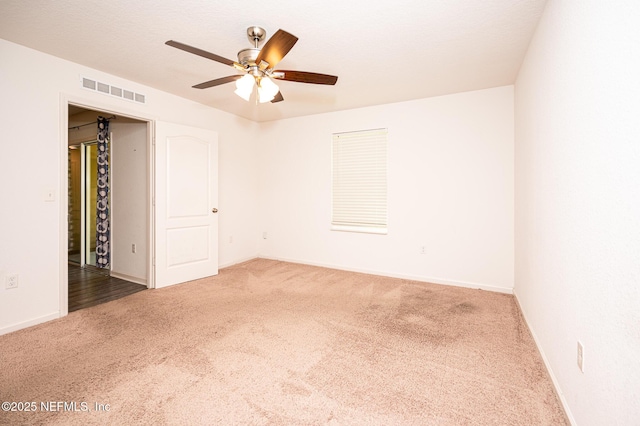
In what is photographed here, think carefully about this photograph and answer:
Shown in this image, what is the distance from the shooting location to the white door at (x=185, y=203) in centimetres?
394

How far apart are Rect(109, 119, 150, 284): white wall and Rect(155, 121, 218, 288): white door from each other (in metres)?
0.30

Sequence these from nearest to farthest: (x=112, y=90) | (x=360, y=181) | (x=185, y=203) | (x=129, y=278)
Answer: (x=112, y=90) → (x=185, y=203) → (x=129, y=278) → (x=360, y=181)

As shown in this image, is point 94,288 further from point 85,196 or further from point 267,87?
point 267,87

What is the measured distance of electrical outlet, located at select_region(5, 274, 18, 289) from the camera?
2684 millimetres

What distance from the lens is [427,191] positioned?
4215 millimetres

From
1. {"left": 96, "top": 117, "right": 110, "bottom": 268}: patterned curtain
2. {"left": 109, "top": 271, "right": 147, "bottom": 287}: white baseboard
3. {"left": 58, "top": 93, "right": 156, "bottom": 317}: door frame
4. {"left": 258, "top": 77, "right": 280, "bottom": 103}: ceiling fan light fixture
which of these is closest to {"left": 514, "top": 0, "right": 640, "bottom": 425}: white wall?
{"left": 258, "top": 77, "right": 280, "bottom": 103}: ceiling fan light fixture

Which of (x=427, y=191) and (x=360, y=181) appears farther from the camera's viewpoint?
(x=360, y=181)

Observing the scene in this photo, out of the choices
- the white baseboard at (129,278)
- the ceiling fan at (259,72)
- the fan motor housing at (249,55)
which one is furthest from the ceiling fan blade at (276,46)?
the white baseboard at (129,278)

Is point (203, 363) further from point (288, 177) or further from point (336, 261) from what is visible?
point (288, 177)

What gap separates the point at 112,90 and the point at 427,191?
418 centimetres

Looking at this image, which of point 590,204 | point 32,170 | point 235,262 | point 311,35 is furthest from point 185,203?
point 590,204

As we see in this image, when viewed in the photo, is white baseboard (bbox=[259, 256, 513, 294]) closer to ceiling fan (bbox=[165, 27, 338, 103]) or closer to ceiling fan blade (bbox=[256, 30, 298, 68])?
ceiling fan (bbox=[165, 27, 338, 103])

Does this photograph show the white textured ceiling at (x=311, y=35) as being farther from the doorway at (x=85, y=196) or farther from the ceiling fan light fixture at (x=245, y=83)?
the doorway at (x=85, y=196)

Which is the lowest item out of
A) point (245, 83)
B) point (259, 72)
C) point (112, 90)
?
point (245, 83)
